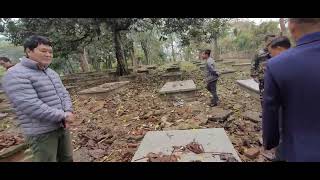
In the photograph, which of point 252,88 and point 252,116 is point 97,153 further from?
point 252,88

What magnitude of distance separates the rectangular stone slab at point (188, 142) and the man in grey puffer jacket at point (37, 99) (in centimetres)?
76

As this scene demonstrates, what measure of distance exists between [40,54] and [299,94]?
2.04m

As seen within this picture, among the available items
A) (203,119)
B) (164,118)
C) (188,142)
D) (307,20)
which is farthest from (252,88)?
(307,20)

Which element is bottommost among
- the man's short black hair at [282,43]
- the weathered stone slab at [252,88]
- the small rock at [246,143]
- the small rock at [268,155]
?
the small rock at [246,143]

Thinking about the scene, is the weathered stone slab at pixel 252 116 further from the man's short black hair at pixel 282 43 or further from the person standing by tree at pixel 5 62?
the person standing by tree at pixel 5 62

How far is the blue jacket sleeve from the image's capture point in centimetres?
142

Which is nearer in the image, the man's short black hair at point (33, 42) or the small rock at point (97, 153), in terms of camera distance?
the man's short black hair at point (33, 42)

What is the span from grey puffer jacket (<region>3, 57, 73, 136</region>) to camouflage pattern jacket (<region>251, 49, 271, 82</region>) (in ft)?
10.1

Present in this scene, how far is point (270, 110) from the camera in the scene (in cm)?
145

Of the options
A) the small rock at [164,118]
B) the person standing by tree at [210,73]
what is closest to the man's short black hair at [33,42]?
the small rock at [164,118]

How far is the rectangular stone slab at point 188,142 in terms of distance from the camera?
261 cm
